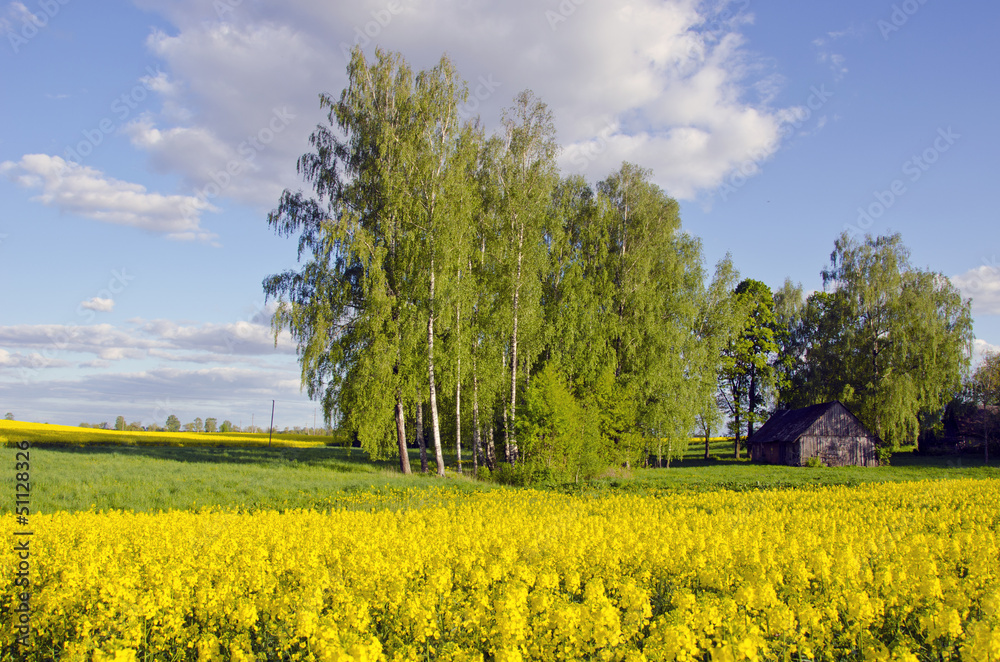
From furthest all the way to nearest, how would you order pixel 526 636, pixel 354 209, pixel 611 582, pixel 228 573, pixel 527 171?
pixel 527 171, pixel 354 209, pixel 611 582, pixel 228 573, pixel 526 636

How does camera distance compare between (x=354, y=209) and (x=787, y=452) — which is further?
(x=787, y=452)

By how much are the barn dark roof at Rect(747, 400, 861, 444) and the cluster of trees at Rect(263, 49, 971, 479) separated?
10.5m

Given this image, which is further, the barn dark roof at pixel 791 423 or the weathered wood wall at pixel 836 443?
the barn dark roof at pixel 791 423

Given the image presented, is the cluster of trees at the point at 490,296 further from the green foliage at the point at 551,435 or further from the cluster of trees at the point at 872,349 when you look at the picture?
the cluster of trees at the point at 872,349

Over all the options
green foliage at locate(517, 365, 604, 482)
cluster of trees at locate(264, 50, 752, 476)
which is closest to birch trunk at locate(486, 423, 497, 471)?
cluster of trees at locate(264, 50, 752, 476)

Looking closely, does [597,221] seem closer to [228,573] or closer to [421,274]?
[421,274]

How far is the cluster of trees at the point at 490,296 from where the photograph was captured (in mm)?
24250

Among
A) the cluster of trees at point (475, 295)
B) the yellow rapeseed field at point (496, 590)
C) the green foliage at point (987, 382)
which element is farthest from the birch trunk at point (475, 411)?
the green foliage at point (987, 382)

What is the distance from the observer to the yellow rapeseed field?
479 centimetres

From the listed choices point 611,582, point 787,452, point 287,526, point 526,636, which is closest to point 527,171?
point 287,526

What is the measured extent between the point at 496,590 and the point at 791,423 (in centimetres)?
4373

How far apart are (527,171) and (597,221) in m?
5.47

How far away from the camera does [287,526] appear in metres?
10.3

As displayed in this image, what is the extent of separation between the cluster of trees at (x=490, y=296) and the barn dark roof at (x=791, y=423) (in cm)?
1046
